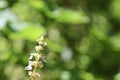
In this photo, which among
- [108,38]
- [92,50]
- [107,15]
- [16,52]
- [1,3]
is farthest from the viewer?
[107,15]

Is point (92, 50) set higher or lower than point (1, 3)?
higher

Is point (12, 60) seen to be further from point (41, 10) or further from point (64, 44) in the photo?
point (64, 44)

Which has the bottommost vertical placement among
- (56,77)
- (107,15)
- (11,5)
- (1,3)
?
(56,77)

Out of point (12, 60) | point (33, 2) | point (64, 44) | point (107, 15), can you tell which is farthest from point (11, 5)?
point (107, 15)

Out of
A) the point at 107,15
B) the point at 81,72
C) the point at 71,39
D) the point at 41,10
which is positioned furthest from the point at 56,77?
the point at 107,15

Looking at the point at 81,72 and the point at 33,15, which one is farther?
the point at 33,15

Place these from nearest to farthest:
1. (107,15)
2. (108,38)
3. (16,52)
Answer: (16,52) → (108,38) → (107,15)
